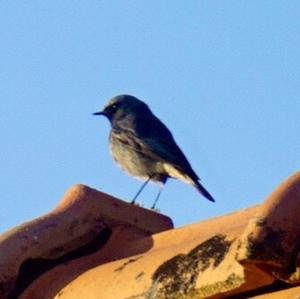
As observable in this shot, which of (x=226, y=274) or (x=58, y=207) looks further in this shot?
(x=58, y=207)

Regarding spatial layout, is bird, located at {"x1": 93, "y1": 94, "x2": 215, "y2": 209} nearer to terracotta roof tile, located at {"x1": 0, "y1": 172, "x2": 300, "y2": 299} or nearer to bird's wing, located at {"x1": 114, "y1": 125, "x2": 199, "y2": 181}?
bird's wing, located at {"x1": 114, "y1": 125, "x2": 199, "y2": 181}

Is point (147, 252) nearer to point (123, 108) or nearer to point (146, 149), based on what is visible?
point (146, 149)

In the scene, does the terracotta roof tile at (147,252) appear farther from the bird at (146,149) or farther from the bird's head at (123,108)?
the bird's head at (123,108)

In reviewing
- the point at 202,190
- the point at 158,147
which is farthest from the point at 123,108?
the point at 202,190

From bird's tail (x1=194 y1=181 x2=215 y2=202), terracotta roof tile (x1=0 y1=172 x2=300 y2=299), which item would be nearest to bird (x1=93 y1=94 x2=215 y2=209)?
bird's tail (x1=194 y1=181 x2=215 y2=202)

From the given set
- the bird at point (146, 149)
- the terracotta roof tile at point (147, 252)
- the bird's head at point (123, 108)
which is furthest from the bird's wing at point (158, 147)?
the terracotta roof tile at point (147, 252)

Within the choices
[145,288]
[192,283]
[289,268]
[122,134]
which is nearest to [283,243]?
[289,268]

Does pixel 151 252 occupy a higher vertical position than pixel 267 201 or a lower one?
lower

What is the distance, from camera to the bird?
11.5 m

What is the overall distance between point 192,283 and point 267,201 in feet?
1.06

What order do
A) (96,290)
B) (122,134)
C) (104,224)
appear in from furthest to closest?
(122,134)
(104,224)
(96,290)

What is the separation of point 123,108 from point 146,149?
1.09m

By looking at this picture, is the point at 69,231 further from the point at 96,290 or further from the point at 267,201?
the point at 267,201

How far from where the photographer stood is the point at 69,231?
167 inches
